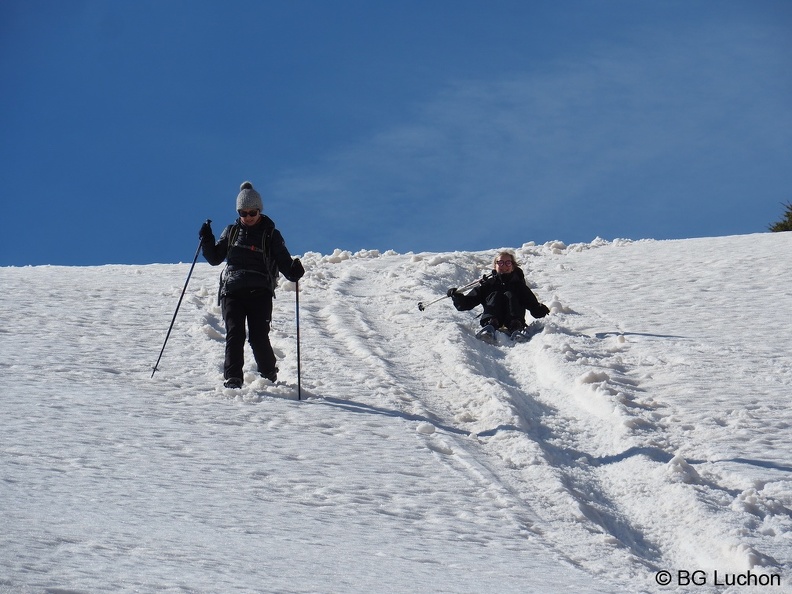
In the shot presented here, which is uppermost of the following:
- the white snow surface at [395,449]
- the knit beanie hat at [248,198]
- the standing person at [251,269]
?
the knit beanie hat at [248,198]

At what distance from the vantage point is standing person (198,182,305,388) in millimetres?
9703

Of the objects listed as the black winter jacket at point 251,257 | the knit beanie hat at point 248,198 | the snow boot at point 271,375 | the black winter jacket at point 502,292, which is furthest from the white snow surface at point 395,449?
the knit beanie hat at point 248,198

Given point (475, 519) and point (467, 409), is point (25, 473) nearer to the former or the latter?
point (475, 519)

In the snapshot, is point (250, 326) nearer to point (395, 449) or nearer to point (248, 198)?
point (248, 198)

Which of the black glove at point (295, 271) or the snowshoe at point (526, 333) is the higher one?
the snowshoe at point (526, 333)

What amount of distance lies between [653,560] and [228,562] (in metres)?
2.61

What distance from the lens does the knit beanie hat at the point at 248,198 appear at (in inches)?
383

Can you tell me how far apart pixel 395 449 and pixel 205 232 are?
126 inches

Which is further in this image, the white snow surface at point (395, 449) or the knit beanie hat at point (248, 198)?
the knit beanie hat at point (248, 198)

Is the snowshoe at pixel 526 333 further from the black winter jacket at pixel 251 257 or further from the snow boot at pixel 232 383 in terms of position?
the snow boot at pixel 232 383

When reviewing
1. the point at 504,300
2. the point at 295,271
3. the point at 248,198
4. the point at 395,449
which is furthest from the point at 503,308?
the point at 395,449

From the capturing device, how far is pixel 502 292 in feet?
41.7

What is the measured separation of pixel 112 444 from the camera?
7.39 m

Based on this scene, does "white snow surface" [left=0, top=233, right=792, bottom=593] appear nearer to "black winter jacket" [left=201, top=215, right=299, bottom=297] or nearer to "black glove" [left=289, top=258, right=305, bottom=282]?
"black winter jacket" [left=201, top=215, right=299, bottom=297]
